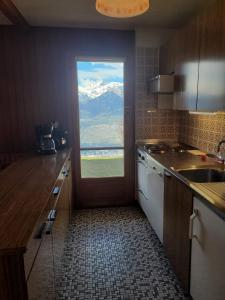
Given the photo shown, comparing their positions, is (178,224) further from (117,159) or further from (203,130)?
(117,159)

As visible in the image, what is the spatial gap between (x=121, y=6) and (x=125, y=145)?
2.01 m

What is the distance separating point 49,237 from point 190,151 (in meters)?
1.88

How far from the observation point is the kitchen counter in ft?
4.14

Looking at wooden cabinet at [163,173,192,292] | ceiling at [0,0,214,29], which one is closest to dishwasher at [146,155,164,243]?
wooden cabinet at [163,173,192,292]

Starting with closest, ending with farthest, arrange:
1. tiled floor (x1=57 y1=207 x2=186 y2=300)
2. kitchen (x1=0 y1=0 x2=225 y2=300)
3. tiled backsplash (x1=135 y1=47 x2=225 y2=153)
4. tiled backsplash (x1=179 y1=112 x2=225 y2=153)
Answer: kitchen (x1=0 y1=0 x2=225 y2=300) < tiled floor (x1=57 y1=207 x2=186 y2=300) < tiled backsplash (x1=179 y1=112 x2=225 y2=153) < tiled backsplash (x1=135 y1=47 x2=225 y2=153)

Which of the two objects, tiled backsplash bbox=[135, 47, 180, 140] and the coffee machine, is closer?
the coffee machine

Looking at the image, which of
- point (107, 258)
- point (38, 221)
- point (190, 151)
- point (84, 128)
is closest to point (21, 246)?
point (38, 221)

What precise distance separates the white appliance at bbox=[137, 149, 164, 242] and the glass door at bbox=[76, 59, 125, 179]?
0.45m

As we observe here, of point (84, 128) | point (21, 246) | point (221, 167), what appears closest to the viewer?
point (21, 246)

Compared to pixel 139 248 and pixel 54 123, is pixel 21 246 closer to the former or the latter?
pixel 139 248

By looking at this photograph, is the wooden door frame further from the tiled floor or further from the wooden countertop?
the wooden countertop

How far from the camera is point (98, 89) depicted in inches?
126

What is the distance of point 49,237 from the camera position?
1389 millimetres

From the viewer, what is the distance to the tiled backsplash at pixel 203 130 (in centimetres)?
233
